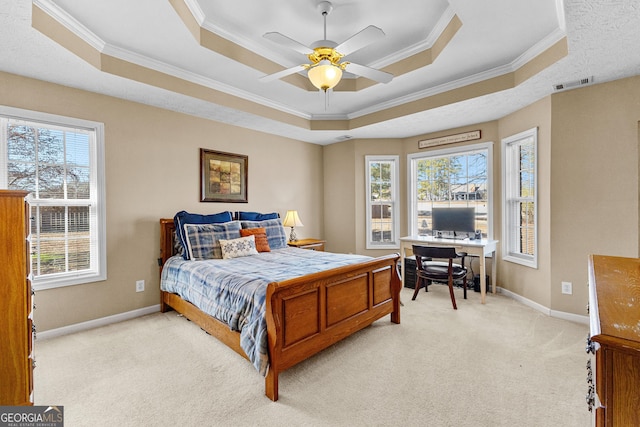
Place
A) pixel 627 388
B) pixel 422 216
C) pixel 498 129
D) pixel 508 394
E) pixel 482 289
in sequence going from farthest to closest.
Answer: pixel 422 216, pixel 498 129, pixel 482 289, pixel 508 394, pixel 627 388

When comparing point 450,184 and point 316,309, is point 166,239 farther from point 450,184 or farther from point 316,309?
point 450,184

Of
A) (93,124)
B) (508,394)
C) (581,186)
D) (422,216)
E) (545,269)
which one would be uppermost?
(93,124)

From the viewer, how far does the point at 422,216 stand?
5.04m

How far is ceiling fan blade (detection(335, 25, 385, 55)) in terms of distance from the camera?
197 centimetres

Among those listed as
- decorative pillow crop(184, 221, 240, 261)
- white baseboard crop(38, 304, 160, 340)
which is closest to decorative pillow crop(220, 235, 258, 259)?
decorative pillow crop(184, 221, 240, 261)

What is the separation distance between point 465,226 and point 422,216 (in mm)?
927

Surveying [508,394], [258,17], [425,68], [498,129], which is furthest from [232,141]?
[508,394]

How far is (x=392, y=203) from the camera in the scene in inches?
206

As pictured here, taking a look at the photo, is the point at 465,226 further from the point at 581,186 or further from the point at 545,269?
the point at 581,186

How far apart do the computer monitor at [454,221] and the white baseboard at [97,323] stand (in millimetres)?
4040

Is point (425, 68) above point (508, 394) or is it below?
above

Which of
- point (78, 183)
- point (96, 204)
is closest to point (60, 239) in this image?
point (96, 204)

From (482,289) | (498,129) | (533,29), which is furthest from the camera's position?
(498,129)

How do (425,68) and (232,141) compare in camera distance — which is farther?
(232,141)
